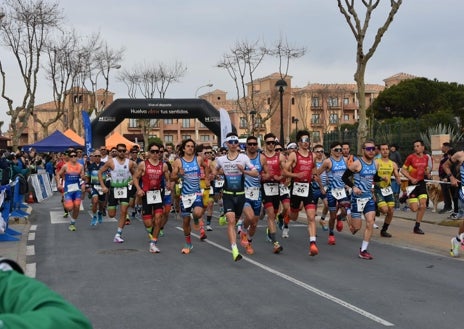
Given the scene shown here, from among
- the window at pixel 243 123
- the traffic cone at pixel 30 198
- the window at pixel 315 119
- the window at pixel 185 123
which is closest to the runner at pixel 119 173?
the traffic cone at pixel 30 198

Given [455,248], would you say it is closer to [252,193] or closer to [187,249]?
[252,193]

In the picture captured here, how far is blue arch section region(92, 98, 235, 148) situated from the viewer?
30156mm

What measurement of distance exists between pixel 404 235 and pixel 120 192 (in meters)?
6.24

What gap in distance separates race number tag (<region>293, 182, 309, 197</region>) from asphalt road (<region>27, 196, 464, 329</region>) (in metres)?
1.05

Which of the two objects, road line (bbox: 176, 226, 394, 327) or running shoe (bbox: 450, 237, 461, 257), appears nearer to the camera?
road line (bbox: 176, 226, 394, 327)

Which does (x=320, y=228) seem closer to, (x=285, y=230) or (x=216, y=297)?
(x=285, y=230)

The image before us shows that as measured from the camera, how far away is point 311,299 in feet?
24.3

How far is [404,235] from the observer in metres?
13.6

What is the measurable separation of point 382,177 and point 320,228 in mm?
3759

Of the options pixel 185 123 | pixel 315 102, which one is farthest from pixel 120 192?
pixel 185 123

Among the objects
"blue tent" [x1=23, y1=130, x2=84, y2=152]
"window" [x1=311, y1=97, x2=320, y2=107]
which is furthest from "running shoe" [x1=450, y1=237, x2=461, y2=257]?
"window" [x1=311, y1=97, x2=320, y2=107]

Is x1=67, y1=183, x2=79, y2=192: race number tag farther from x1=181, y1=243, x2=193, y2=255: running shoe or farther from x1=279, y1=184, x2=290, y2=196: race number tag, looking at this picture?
x1=279, y1=184, x2=290, y2=196: race number tag

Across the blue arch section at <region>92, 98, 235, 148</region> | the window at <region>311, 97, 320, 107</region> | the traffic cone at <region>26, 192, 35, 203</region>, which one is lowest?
the traffic cone at <region>26, 192, 35, 203</region>

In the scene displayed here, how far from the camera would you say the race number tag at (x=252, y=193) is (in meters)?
11.1
